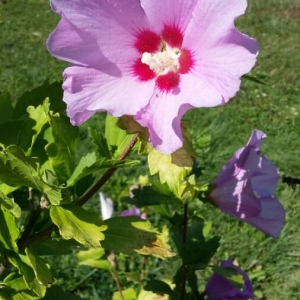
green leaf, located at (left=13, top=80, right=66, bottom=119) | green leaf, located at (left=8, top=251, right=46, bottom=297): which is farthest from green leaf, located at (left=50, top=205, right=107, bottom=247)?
green leaf, located at (left=13, top=80, right=66, bottom=119)

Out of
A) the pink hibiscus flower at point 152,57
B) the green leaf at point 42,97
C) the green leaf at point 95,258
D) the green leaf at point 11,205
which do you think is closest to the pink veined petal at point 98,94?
the pink hibiscus flower at point 152,57

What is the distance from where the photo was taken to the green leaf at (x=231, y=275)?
1.22 meters

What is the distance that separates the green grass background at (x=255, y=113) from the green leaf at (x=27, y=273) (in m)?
1.13

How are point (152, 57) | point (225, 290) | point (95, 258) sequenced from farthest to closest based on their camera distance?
point (95, 258)
point (225, 290)
point (152, 57)

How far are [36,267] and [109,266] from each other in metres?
0.70

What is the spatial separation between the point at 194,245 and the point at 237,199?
24 cm

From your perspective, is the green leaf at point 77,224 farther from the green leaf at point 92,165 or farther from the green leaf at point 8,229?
the green leaf at point 8,229

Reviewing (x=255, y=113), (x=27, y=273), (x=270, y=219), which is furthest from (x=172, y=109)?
(x=255, y=113)

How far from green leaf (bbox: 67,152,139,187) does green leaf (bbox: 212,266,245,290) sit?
0.45 metres

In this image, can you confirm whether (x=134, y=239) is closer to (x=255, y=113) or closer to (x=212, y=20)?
(x=212, y=20)

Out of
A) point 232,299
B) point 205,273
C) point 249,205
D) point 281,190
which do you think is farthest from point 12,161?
point 281,190

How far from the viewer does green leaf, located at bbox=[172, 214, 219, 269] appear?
50.8 inches

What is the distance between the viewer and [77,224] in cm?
90

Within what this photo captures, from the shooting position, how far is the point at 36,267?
967 millimetres
